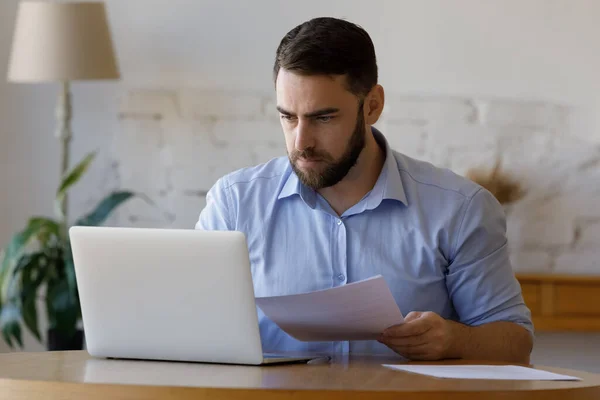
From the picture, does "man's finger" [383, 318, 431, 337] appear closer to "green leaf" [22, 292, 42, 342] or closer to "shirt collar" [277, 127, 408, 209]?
"shirt collar" [277, 127, 408, 209]

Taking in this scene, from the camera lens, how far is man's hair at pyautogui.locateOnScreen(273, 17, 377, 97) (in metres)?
1.69

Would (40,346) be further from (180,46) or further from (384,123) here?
(384,123)

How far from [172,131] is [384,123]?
672 millimetres

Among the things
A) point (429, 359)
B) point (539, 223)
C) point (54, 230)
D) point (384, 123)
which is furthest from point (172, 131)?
point (429, 359)

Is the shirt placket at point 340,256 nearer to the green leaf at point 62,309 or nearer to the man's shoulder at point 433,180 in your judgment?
the man's shoulder at point 433,180

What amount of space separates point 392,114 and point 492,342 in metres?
1.38

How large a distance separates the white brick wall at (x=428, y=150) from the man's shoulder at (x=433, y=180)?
104 centimetres

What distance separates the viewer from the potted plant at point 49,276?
9.11 ft

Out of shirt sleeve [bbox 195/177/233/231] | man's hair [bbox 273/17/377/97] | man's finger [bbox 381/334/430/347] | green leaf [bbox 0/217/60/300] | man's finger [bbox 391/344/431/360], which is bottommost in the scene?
green leaf [bbox 0/217/60/300]

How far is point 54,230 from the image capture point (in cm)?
281

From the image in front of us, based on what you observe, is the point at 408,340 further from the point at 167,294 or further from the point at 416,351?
the point at 167,294

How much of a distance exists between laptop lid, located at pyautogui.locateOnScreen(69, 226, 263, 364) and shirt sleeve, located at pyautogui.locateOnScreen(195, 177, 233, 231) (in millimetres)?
483

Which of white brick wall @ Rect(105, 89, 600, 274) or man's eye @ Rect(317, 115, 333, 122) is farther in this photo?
white brick wall @ Rect(105, 89, 600, 274)

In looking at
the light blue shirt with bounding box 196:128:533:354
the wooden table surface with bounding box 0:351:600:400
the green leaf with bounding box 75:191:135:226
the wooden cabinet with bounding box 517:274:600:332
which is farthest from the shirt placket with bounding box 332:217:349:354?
the green leaf with bounding box 75:191:135:226
